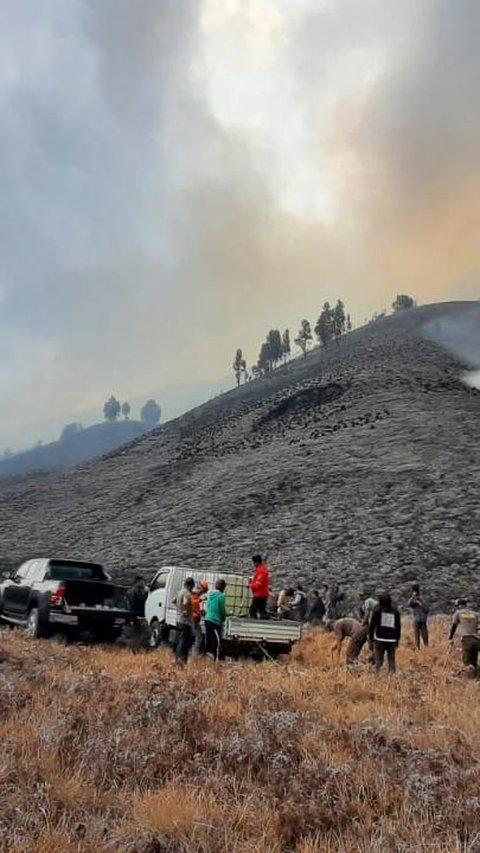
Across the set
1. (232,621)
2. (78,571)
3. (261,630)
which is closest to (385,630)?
(261,630)

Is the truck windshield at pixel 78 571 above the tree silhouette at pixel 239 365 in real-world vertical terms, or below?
below

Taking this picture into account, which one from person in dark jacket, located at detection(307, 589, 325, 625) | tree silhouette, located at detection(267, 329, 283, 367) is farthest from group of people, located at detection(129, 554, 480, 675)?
tree silhouette, located at detection(267, 329, 283, 367)

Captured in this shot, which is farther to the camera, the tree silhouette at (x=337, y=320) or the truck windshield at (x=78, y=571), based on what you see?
the tree silhouette at (x=337, y=320)

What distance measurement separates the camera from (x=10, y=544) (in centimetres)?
4709

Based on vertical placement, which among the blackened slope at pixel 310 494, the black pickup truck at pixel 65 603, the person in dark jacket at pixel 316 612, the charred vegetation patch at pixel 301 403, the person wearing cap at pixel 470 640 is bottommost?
the person in dark jacket at pixel 316 612

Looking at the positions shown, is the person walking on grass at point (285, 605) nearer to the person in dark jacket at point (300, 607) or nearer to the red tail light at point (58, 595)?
the person in dark jacket at point (300, 607)

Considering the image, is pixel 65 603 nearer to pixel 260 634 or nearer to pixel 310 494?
pixel 260 634

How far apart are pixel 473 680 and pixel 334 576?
19.3 m

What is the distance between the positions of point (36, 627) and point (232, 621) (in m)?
4.26

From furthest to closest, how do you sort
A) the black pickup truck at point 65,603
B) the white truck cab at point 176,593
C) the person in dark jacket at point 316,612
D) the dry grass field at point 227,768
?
1. the person in dark jacket at point 316,612
2. the white truck cab at point 176,593
3. the black pickup truck at point 65,603
4. the dry grass field at point 227,768

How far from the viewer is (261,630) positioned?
15.2 metres

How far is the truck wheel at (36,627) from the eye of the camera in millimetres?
15523

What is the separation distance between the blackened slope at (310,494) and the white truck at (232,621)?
13360 mm

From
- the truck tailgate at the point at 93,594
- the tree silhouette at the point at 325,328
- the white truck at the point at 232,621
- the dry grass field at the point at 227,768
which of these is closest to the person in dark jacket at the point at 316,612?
the white truck at the point at 232,621
